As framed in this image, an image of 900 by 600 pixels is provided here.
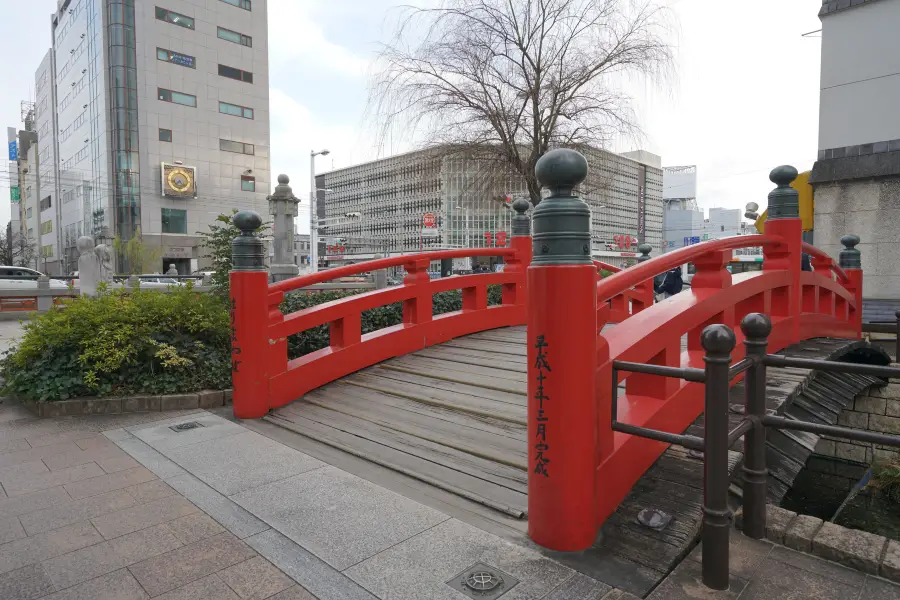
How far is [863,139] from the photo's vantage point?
Result: 32.0 ft

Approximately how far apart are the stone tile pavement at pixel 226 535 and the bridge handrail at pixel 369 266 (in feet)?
5.58

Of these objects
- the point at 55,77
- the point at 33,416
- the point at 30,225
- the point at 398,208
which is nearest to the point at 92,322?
the point at 33,416

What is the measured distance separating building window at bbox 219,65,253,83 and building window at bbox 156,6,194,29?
369 cm

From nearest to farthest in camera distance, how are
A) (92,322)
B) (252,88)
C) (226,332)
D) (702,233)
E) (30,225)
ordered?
(92,322) < (226,332) < (252,88) < (30,225) < (702,233)

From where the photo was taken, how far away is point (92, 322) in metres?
5.86

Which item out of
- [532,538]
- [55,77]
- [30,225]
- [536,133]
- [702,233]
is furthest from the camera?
[702,233]

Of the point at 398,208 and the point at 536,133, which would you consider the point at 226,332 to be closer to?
Result: the point at 536,133

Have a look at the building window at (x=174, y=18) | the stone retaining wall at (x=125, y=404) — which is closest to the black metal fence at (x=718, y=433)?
the stone retaining wall at (x=125, y=404)

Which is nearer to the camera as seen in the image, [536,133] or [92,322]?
[92,322]

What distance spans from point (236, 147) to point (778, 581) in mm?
51583

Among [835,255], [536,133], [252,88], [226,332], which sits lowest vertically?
[226,332]

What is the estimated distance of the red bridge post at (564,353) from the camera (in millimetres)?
2709

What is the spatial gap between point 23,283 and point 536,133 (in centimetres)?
1955

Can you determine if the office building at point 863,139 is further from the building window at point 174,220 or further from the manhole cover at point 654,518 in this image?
the building window at point 174,220
